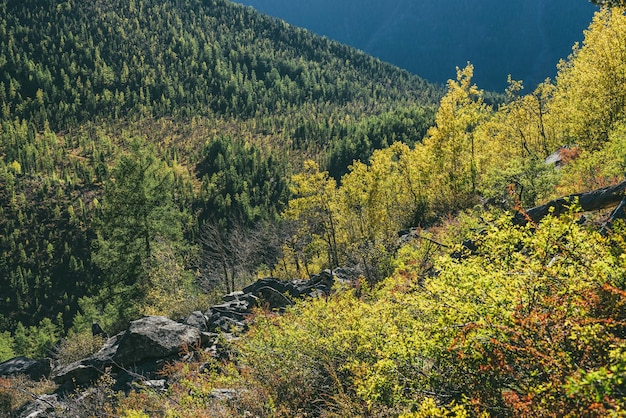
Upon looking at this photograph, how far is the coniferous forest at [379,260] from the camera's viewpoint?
518 centimetres

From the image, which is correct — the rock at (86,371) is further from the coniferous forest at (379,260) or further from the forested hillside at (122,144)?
the forested hillside at (122,144)

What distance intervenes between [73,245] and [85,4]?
145m

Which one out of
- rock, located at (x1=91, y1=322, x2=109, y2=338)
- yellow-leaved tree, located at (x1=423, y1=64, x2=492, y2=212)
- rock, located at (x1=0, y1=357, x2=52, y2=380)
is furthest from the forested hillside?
yellow-leaved tree, located at (x1=423, y1=64, x2=492, y2=212)

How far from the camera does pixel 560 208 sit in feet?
38.5

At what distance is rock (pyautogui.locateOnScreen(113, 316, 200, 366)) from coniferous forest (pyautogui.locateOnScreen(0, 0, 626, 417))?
2.91ft

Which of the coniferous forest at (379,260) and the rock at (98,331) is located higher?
the coniferous forest at (379,260)

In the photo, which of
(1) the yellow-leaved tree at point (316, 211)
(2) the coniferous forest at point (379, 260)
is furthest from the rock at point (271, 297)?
(1) the yellow-leaved tree at point (316, 211)

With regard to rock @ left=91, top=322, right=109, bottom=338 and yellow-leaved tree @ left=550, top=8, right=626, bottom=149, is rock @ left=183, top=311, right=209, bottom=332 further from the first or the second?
yellow-leaved tree @ left=550, top=8, right=626, bottom=149

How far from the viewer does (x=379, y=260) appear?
20031 millimetres

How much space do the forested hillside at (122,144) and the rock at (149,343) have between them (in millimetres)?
13516

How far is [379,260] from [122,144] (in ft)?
430

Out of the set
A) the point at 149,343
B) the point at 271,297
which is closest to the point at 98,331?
the point at 149,343

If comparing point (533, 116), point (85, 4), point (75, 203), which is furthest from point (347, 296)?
point (85, 4)

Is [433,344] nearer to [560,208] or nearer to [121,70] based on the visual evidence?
[560,208]
